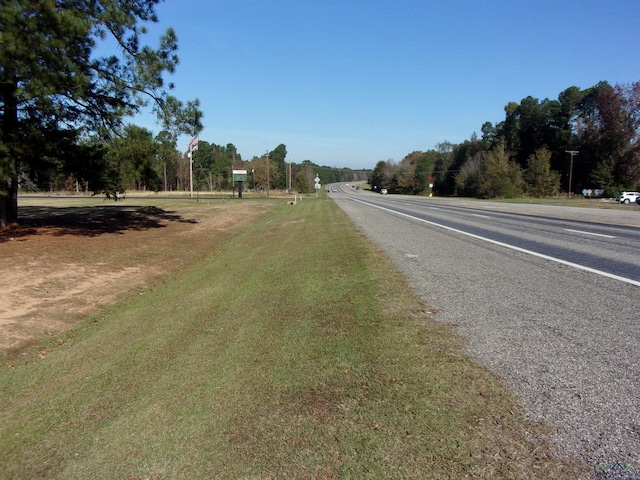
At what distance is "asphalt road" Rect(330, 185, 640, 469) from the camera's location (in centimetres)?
300

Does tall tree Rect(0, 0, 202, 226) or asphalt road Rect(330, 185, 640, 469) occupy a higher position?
tall tree Rect(0, 0, 202, 226)

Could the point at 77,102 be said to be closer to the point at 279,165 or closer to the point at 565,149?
the point at 565,149

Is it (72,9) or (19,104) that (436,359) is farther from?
(19,104)

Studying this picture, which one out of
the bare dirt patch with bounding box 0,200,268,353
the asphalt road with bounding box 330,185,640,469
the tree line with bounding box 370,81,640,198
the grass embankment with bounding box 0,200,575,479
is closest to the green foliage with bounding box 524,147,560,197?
the tree line with bounding box 370,81,640,198

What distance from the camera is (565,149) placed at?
85.6 m

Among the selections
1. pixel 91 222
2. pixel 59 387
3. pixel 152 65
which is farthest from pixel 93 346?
pixel 91 222

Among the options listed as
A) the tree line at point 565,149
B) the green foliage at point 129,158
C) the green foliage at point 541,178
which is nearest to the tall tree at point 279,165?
the tree line at point 565,149

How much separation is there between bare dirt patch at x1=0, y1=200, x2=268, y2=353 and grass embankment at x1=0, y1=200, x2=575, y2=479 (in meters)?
1.37

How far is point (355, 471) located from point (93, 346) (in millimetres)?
4908

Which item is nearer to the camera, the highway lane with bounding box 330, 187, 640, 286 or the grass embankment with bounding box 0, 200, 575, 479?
the grass embankment with bounding box 0, 200, 575, 479

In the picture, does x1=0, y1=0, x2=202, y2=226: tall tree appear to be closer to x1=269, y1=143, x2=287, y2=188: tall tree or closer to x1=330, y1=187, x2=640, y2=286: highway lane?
x1=330, y1=187, x2=640, y2=286: highway lane

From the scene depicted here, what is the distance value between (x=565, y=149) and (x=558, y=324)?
94.4m

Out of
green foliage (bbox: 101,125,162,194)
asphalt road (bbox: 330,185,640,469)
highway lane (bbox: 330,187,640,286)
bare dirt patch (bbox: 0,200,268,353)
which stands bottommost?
bare dirt patch (bbox: 0,200,268,353)

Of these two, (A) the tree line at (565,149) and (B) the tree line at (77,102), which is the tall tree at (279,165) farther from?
(B) the tree line at (77,102)
